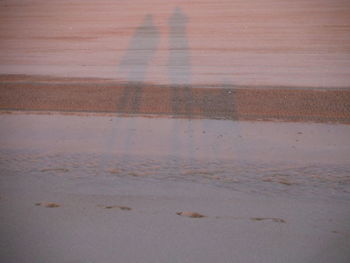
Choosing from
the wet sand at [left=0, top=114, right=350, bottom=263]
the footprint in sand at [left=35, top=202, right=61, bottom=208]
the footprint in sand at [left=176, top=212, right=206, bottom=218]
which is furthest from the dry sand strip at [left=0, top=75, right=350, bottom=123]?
the footprint in sand at [left=35, top=202, right=61, bottom=208]

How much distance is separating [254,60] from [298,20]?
9164 mm

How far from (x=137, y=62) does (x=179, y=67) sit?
149cm

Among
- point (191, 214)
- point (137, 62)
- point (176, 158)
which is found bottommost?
point (191, 214)

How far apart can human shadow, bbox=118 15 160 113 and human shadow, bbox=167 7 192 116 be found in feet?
2.24

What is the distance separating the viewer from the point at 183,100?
263 inches

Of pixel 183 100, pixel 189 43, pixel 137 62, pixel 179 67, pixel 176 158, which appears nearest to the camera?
pixel 176 158

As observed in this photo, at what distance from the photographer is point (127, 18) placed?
804 inches

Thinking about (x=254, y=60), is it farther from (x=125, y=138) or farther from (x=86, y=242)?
(x=86, y=242)

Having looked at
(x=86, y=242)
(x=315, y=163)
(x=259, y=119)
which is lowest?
(x=86, y=242)

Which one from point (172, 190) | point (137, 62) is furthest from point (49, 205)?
point (137, 62)

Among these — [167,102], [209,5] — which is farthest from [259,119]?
[209,5]

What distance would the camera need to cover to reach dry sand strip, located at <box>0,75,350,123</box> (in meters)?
5.91

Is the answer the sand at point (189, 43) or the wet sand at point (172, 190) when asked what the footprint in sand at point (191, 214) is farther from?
the sand at point (189, 43)

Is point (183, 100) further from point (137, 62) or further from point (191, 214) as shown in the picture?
point (137, 62)
